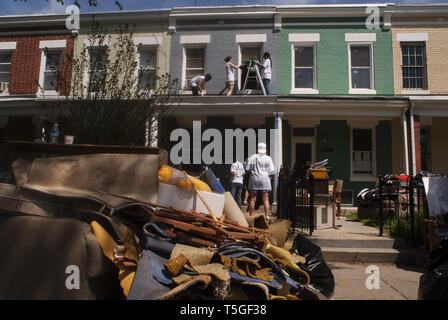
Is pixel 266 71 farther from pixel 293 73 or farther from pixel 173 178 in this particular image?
pixel 173 178

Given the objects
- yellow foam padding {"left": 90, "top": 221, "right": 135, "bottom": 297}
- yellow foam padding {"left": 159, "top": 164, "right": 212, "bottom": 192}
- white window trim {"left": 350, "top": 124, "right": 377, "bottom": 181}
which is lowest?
yellow foam padding {"left": 90, "top": 221, "right": 135, "bottom": 297}

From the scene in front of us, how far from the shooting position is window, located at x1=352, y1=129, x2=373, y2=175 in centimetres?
1173

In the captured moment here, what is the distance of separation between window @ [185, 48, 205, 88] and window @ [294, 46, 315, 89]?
3725 millimetres

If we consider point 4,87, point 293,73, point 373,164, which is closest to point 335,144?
point 373,164

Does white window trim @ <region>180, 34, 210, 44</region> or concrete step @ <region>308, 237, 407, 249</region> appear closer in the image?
concrete step @ <region>308, 237, 407, 249</region>

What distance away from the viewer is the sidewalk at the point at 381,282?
371 cm

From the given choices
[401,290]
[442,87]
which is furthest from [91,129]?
[442,87]

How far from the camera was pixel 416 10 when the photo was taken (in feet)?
37.0

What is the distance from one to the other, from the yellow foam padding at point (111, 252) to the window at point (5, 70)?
45.9ft

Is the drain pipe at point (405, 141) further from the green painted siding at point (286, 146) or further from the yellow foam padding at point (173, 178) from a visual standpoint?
the yellow foam padding at point (173, 178)

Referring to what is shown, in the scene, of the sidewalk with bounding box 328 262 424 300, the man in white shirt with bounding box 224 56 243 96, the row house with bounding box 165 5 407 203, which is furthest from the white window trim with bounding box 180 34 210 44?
the sidewalk with bounding box 328 262 424 300

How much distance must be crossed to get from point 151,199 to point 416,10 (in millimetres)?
12932

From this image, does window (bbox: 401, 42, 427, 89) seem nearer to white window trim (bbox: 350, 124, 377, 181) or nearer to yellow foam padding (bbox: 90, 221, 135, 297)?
white window trim (bbox: 350, 124, 377, 181)

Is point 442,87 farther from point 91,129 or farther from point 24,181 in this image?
point 24,181
